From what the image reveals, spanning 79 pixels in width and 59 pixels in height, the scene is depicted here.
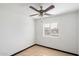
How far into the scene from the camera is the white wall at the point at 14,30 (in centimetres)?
Answer: 128

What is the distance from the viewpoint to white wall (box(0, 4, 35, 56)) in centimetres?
128

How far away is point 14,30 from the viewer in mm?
1511

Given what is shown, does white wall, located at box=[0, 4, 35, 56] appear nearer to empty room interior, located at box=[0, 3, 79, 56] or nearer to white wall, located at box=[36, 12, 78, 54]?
empty room interior, located at box=[0, 3, 79, 56]

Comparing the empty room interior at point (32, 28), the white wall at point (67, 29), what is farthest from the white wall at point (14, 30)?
the white wall at point (67, 29)

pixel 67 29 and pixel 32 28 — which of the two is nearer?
pixel 67 29

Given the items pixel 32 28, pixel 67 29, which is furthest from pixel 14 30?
pixel 67 29

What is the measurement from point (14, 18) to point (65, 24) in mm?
1404

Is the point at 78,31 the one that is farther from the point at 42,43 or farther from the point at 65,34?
the point at 42,43

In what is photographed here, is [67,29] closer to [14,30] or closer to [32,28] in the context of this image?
[32,28]

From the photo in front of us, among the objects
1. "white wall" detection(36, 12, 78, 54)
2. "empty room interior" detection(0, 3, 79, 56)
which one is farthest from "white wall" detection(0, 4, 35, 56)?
"white wall" detection(36, 12, 78, 54)

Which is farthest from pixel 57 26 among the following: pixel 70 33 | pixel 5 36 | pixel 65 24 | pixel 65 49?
pixel 5 36

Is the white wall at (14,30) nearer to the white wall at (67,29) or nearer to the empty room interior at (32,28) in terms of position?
the empty room interior at (32,28)

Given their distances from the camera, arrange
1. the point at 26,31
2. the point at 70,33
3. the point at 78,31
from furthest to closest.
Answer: the point at 26,31
the point at 70,33
the point at 78,31

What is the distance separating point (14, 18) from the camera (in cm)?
148
